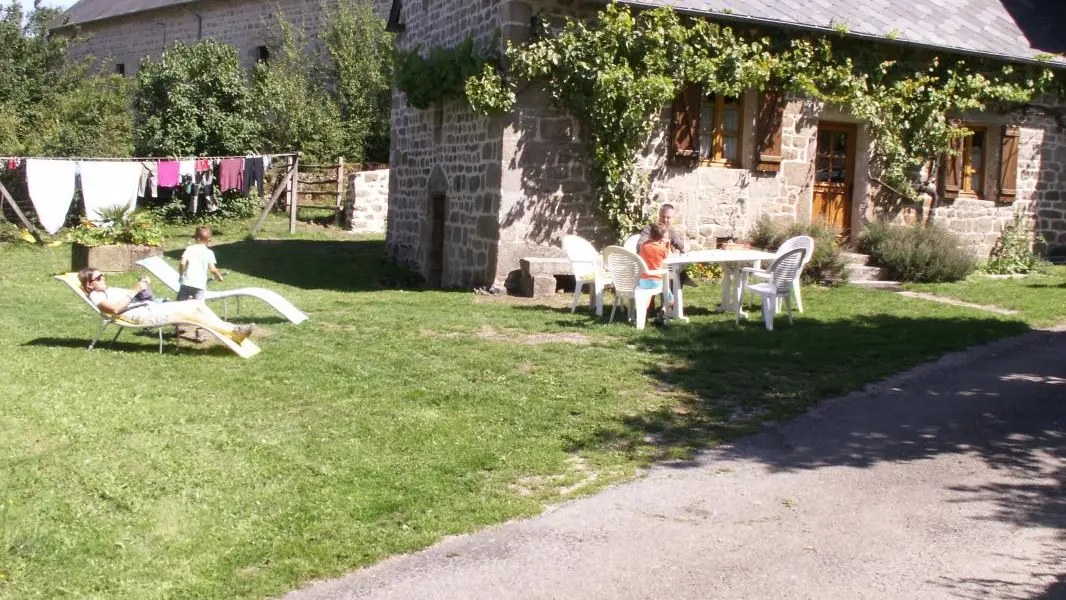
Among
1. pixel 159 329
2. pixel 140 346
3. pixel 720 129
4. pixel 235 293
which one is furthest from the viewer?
pixel 720 129

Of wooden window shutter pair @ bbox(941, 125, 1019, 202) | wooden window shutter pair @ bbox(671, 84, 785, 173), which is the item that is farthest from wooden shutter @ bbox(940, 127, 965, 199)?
wooden window shutter pair @ bbox(671, 84, 785, 173)

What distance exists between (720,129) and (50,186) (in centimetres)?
1081

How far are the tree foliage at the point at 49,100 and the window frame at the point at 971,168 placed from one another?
1812cm

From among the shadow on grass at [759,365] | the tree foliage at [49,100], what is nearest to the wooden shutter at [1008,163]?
the shadow on grass at [759,365]

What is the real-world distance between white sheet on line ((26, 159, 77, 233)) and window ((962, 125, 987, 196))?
563 inches

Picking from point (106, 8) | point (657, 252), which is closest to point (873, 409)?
point (657, 252)

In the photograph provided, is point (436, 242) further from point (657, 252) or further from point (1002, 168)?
point (1002, 168)

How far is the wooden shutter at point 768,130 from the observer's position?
14.0m

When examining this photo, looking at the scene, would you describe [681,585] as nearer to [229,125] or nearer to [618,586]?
[618,586]

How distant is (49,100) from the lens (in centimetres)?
2850

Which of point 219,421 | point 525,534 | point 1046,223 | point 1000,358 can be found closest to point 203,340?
point 219,421

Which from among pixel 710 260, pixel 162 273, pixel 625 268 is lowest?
pixel 162 273

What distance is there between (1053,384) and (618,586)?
201 inches

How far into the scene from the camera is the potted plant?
14.1 metres
